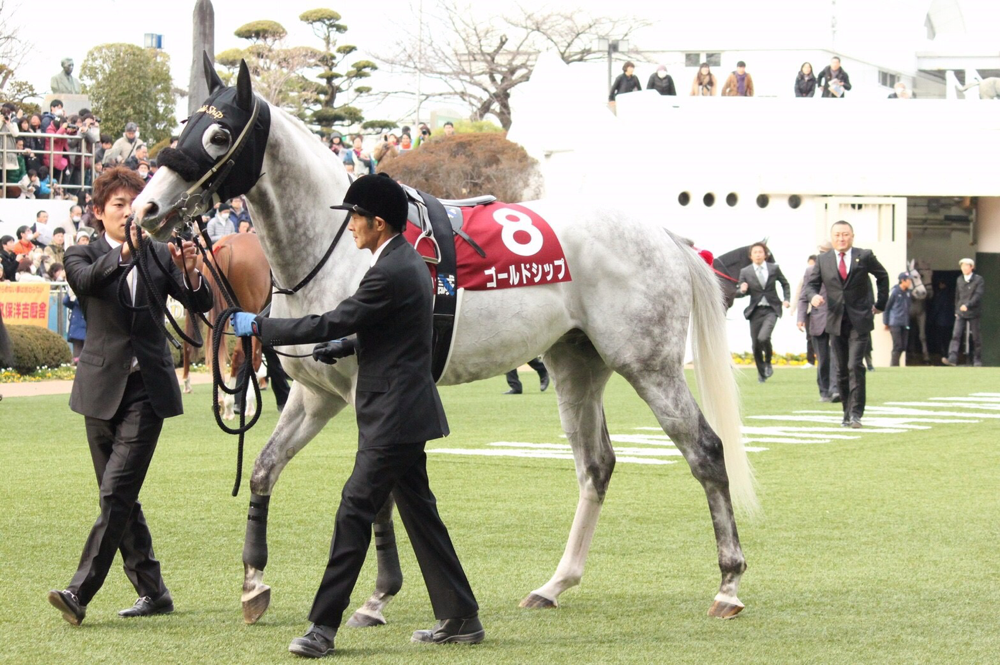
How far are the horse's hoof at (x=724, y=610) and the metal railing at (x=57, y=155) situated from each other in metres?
18.2

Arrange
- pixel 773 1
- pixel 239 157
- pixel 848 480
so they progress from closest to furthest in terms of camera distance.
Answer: pixel 239 157 → pixel 848 480 → pixel 773 1

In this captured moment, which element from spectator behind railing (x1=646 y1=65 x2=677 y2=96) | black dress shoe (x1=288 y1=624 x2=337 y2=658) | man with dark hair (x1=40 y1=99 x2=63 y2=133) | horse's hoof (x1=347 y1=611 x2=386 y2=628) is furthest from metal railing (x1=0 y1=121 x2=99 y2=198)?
black dress shoe (x1=288 y1=624 x2=337 y2=658)

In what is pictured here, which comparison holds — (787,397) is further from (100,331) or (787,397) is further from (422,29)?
(422,29)

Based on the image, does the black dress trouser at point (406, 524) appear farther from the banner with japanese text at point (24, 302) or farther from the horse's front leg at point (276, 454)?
the banner with japanese text at point (24, 302)

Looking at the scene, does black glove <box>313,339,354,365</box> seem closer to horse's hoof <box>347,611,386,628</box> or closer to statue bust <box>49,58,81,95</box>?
horse's hoof <box>347,611,386,628</box>

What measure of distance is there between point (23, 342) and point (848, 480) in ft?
41.0

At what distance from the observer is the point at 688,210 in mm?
27562

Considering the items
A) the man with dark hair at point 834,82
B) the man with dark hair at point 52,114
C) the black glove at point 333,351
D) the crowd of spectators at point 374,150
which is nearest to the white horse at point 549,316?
the black glove at point 333,351

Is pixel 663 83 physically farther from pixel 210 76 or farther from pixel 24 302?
pixel 210 76

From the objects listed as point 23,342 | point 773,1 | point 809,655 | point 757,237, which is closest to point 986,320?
point 757,237

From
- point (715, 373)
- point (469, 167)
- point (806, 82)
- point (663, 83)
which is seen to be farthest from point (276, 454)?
point (469, 167)

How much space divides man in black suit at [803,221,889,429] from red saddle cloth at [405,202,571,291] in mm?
7414

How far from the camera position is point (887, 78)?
1523 inches

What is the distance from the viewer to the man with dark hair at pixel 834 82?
28.0 metres
